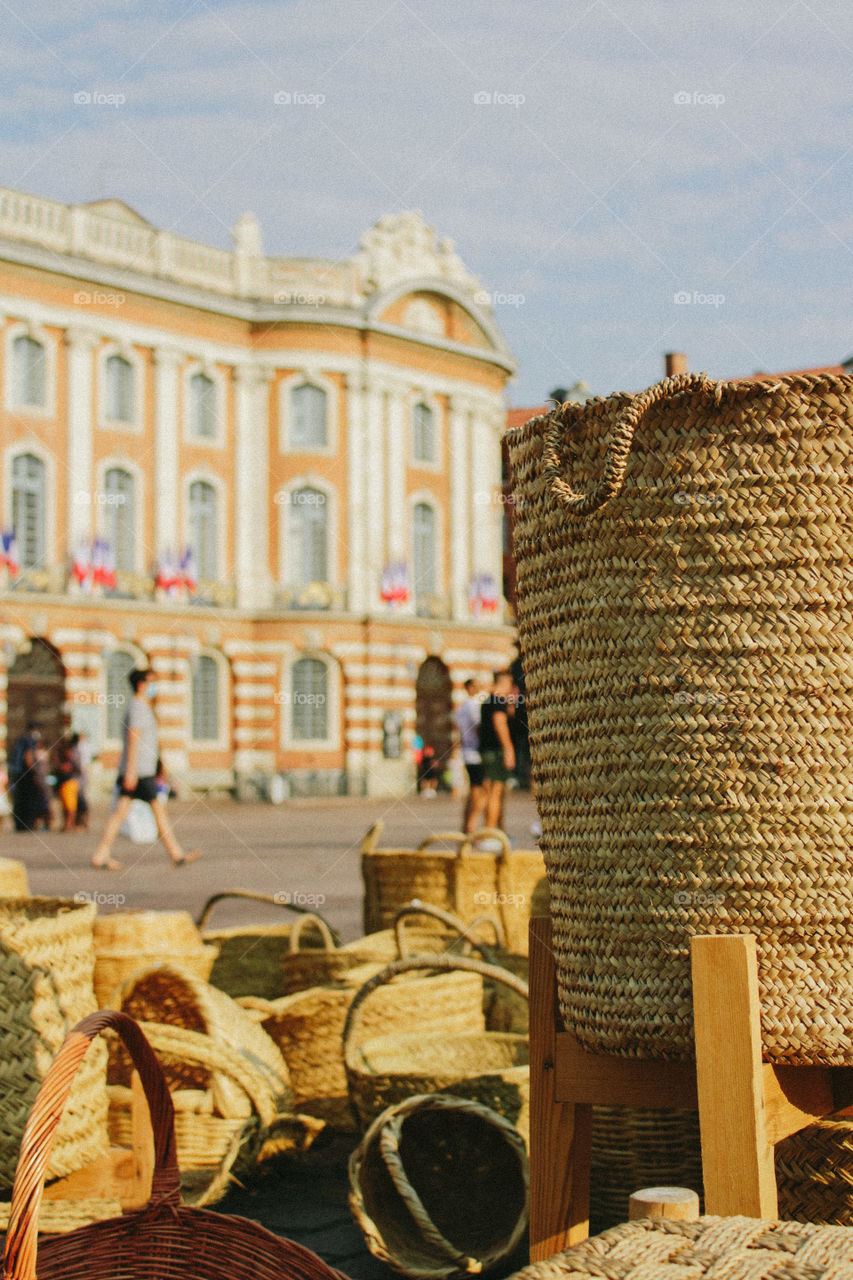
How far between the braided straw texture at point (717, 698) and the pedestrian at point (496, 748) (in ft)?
24.6

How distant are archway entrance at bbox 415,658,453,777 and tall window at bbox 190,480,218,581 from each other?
539 cm

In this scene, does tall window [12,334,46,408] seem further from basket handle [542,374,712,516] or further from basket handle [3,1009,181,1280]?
basket handle [542,374,712,516]

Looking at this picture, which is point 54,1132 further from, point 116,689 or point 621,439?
point 116,689

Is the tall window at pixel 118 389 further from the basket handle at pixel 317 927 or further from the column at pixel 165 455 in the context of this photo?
the basket handle at pixel 317 927

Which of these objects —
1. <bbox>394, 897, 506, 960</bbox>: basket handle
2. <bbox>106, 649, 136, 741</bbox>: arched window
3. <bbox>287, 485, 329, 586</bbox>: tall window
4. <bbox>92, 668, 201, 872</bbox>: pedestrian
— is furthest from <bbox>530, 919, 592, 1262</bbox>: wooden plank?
<bbox>287, 485, 329, 586</bbox>: tall window

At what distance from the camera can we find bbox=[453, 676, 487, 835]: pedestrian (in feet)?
31.8

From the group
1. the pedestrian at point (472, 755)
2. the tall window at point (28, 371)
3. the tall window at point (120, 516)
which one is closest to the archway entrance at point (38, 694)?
the tall window at point (120, 516)

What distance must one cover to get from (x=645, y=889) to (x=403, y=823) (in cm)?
1842

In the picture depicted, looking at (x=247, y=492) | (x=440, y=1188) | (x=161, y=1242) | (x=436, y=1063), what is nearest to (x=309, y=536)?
(x=247, y=492)

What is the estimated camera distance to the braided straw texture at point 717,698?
1.59 metres

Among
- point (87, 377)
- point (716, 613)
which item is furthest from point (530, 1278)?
point (87, 377)

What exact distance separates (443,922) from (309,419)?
78.1ft

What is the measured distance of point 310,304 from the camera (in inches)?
1091

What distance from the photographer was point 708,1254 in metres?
1.17
